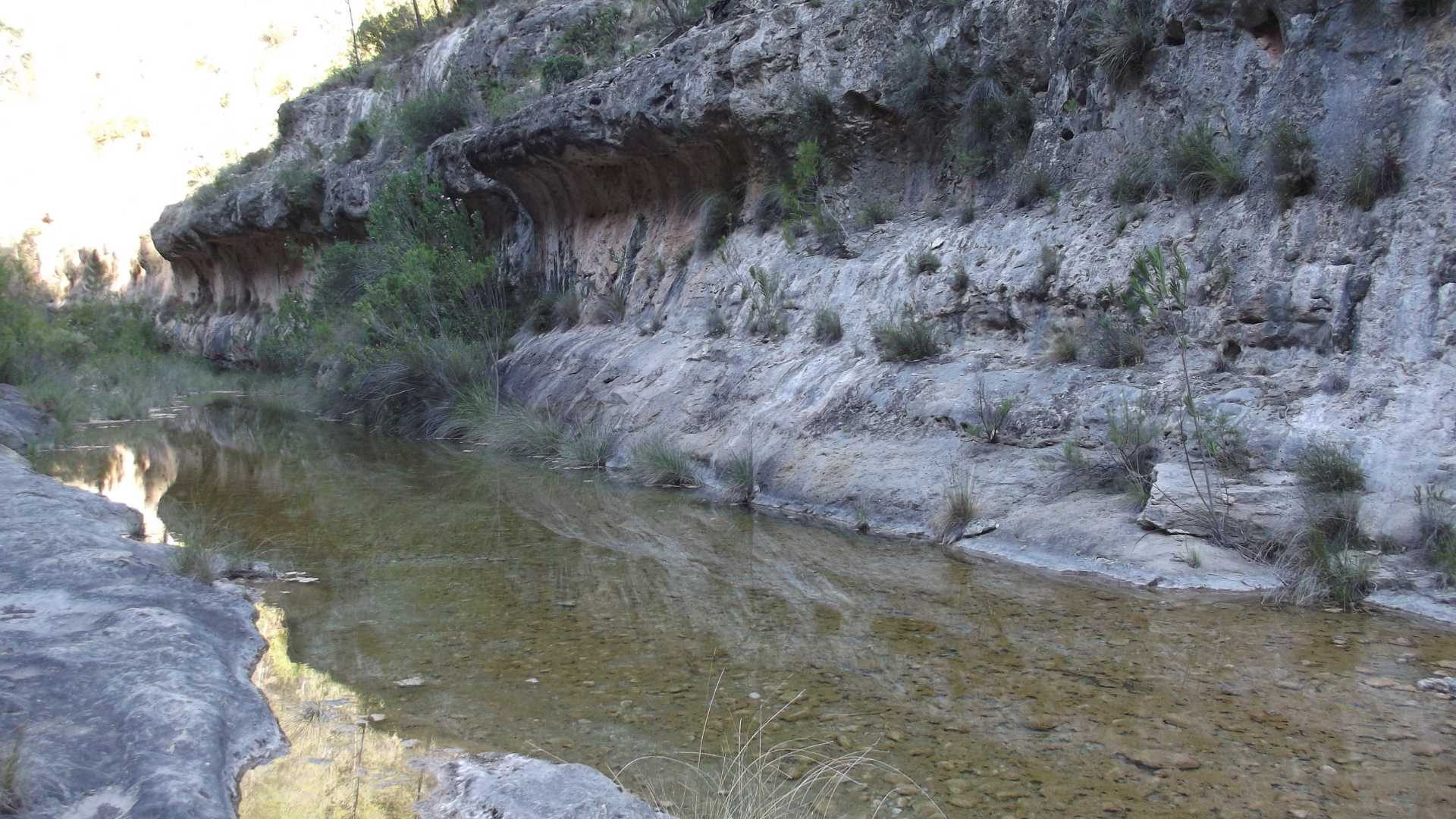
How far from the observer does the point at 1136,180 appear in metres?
9.22

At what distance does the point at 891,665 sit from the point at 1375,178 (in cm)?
526

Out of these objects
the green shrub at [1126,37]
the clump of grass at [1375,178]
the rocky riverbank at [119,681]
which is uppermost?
the green shrub at [1126,37]

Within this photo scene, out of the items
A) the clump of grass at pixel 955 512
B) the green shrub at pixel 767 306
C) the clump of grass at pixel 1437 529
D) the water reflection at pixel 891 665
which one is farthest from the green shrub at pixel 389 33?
the clump of grass at pixel 1437 529

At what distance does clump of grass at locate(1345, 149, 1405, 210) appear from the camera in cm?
724

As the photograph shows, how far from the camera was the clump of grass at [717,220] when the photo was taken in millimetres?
14383

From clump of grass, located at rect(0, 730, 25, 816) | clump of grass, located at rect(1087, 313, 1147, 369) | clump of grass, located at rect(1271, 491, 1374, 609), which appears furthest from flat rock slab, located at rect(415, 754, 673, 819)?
clump of grass, located at rect(1087, 313, 1147, 369)

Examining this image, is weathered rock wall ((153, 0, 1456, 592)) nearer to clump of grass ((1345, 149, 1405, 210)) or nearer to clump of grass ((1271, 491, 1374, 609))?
clump of grass ((1345, 149, 1405, 210))

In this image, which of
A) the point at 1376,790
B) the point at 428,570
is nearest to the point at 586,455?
the point at 428,570

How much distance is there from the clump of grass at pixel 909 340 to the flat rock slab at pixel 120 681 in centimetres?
625

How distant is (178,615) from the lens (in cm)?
502

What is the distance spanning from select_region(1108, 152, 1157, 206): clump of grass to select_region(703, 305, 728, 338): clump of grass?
16.5 feet

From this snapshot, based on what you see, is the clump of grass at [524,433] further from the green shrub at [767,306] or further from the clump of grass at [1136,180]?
the clump of grass at [1136,180]

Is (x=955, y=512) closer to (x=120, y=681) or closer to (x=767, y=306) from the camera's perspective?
(x=767, y=306)

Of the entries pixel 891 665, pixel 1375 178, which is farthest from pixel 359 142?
pixel 891 665
